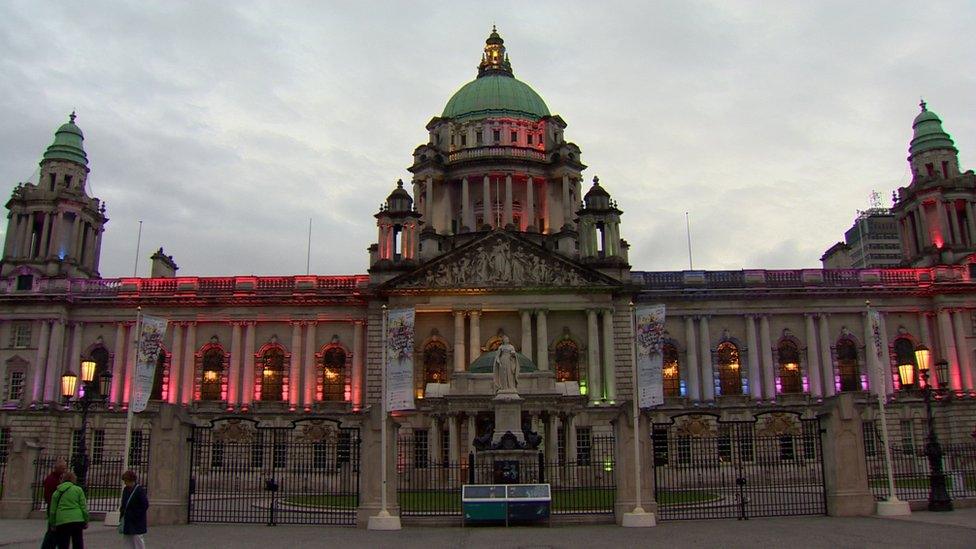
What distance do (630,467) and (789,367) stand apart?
3707cm

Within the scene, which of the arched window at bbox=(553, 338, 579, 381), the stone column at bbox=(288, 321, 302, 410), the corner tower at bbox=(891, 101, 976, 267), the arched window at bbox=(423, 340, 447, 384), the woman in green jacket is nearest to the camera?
the woman in green jacket

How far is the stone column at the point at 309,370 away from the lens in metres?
57.7

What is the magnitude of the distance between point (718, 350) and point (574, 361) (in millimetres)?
10941

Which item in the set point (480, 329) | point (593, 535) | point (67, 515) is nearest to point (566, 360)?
point (480, 329)

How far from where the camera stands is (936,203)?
61375mm

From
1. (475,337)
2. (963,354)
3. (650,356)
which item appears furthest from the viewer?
(963,354)

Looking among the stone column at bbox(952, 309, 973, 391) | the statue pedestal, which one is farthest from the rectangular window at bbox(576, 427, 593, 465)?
the stone column at bbox(952, 309, 973, 391)

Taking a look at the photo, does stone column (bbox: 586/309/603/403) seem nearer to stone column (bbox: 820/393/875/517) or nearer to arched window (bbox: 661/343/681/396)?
arched window (bbox: 661/343/681/396)

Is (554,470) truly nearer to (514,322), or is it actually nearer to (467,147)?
(514,322)

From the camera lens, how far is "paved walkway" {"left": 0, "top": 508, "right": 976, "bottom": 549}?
20.1 metres

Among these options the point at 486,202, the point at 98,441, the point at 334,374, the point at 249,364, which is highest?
the point at 486,202

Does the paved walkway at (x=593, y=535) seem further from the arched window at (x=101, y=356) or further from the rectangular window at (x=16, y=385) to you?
the rectangular window at (x=16, y=385)

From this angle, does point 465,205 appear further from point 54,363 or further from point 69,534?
point 69,534

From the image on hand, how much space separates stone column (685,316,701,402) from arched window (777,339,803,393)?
598 centimetres
